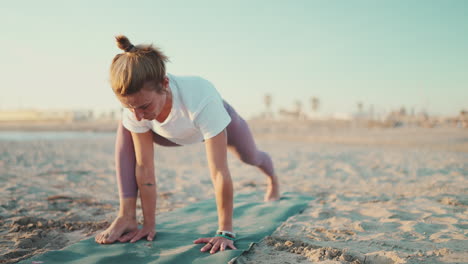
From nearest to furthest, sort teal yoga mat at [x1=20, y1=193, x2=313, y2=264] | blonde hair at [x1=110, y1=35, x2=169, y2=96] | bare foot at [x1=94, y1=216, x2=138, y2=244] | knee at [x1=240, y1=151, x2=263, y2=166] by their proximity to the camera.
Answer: blonde hair at [x1=110, y1=35, x2=169, y2=96] < teal yoga mat at [x1=20, y1=193, x2=313, y2=264] < bare foot at [x1=94, y1=216, x2=138, y2=244] < knee at [x1=240, y1=151, x2=263, y2=166]

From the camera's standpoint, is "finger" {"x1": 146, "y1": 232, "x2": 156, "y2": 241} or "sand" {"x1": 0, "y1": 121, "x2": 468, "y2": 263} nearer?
"sand" {"x1": 0, "y1": 121, "x2": 468, "y2": 263}

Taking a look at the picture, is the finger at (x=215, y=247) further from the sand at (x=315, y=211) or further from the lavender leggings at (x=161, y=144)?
the lavender leggings at (x=161, y=144)

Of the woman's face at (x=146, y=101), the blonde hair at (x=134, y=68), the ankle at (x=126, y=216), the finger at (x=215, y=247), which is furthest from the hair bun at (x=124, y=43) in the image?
the finger at (x=215, y=247)

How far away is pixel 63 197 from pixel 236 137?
6.66ft

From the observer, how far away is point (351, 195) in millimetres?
3631

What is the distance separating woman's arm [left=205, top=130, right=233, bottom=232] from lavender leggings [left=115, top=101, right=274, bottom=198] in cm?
60

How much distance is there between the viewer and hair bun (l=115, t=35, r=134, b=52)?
1.84 m

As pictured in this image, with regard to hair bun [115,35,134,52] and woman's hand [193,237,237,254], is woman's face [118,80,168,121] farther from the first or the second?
woman's hand [193,237,237,254]

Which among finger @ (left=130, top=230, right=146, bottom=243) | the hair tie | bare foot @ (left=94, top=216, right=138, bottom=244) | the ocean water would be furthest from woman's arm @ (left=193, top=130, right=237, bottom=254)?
the ocean water

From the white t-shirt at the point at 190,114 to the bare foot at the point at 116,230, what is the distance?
666 mm

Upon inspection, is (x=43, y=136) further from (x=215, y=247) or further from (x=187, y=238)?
(x=215, y=247)

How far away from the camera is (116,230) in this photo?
7.23ft

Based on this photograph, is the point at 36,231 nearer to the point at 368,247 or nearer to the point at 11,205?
the point at 11,205

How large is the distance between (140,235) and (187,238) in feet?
1.10
